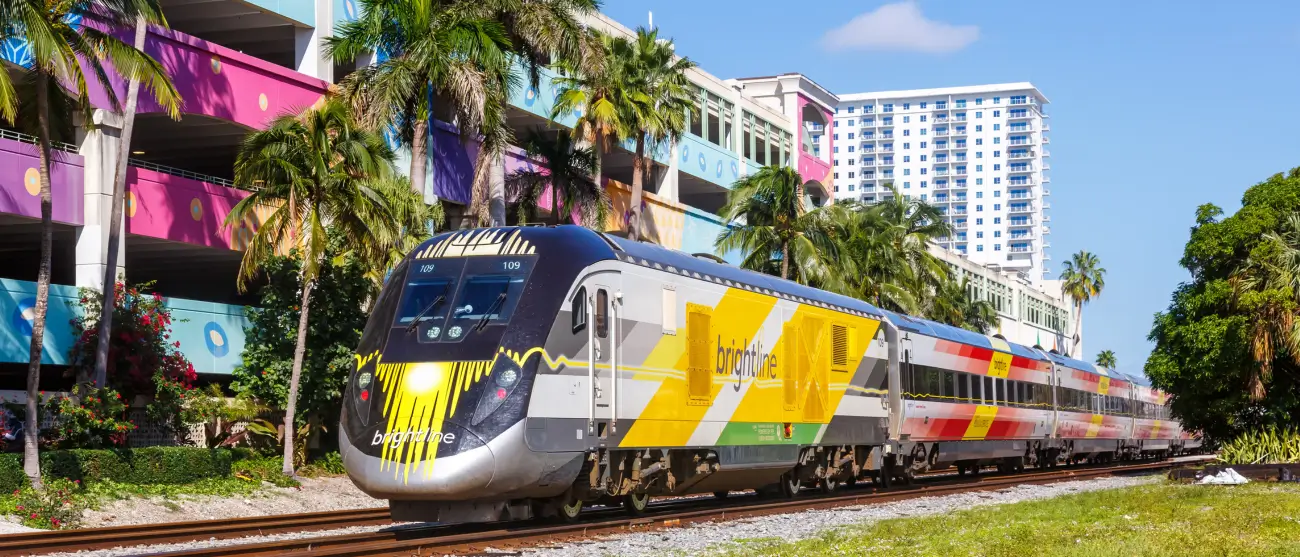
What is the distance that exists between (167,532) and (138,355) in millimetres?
14072

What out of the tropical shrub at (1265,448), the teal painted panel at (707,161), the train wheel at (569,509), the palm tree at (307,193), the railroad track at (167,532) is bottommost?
the railroad track at (167,532)

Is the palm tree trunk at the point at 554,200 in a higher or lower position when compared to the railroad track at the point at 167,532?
higher

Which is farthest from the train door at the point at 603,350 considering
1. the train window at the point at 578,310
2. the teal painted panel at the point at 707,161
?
the teal painted panel at the point at 707,161

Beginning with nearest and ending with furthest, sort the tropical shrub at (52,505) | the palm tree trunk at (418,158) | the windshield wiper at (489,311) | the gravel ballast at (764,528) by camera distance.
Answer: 1. the gravel ballast at (764,528)
2. the windshield wiper at (489,311)
3. the tropical shrub at (52,505)
4. the palm tree trunk at (418,158)

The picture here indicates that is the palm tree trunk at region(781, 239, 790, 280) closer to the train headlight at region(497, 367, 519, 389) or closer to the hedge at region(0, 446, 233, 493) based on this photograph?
the hedge at region(0, 446, 233, 493)

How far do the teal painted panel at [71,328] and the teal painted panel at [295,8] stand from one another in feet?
30.1

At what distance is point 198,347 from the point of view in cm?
3650

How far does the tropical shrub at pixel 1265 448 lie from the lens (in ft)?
111

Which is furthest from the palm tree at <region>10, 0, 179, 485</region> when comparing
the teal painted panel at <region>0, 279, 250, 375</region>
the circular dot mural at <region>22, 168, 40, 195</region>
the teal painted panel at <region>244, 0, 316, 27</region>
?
the teal painted panel at <region>244, 0, 316, 27</region>

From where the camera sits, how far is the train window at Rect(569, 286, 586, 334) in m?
19.4

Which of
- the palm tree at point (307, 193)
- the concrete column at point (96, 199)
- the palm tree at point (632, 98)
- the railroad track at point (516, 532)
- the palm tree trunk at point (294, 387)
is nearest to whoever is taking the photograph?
the railroad track at point (516, 532)

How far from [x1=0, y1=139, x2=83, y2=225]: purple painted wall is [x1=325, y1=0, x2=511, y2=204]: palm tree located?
7.62m

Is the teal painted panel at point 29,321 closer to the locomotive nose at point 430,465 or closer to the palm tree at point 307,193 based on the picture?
the palm tree at point 307,193

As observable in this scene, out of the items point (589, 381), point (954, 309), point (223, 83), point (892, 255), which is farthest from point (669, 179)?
point (589, 381)
